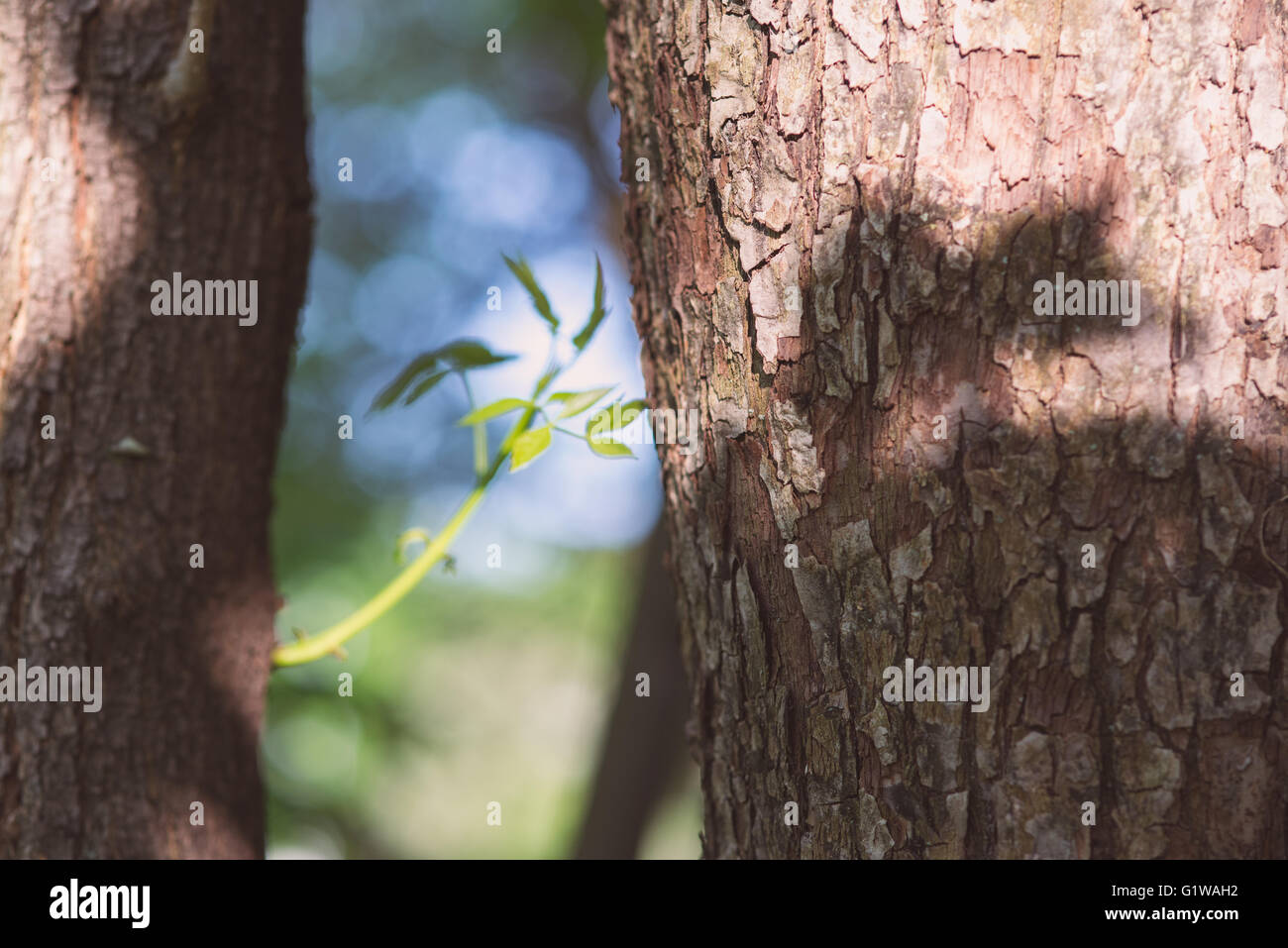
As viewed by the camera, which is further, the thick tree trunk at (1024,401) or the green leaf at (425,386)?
the green leaf at (425,386)

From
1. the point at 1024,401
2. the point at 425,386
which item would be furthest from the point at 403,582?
the point at 1024,401

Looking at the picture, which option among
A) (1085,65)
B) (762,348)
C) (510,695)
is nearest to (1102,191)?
(1085,65)

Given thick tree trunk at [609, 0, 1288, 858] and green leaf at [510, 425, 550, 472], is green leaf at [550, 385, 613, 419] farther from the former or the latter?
thick tree trunk at [609, 0, 1288, 858]

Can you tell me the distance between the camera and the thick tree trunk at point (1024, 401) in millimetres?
801

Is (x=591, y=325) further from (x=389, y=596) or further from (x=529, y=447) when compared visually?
(x=389, y=596)

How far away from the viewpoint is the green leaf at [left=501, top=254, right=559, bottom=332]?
4.22ft

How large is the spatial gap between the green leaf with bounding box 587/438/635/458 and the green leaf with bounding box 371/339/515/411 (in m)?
0.28

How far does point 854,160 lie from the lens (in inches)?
33.9

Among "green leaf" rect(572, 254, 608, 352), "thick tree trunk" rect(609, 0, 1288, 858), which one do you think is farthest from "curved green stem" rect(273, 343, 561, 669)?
"thick tree trunk" rect(609, 0, 1288, 858)

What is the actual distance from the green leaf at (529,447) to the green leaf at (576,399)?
5 cm

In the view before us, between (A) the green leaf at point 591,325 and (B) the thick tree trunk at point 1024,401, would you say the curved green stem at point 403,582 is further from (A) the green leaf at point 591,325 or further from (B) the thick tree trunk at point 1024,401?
(B) the thick tree trunk at point 1024,401

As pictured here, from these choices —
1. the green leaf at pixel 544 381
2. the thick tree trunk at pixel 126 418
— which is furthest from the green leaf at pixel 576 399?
the thick tree trunk at pixel 126 418

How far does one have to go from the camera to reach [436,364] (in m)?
1.40
